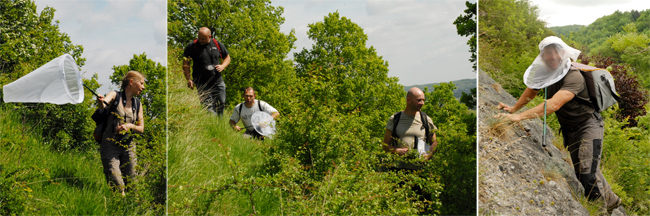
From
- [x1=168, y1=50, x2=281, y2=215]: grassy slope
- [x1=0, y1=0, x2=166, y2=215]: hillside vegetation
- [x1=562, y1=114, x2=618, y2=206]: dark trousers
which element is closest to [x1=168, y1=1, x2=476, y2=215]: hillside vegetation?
[x1=168, y1=50, x2=281, y2=215]: grassy slope

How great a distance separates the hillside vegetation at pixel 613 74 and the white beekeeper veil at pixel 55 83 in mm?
3709

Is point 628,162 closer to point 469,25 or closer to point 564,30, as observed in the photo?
point 564,30

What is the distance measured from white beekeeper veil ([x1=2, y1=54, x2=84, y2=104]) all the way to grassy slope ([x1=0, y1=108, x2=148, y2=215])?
34 cm

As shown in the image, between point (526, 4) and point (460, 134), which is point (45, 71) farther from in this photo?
point (526, 4)

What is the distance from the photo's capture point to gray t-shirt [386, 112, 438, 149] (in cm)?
444

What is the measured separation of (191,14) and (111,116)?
104 centimetres

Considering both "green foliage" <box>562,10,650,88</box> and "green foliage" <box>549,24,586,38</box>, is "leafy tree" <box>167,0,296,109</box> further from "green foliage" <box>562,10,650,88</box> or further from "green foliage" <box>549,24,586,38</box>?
"green foliage" <box>562,10,650,88</box>

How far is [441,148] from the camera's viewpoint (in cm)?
469

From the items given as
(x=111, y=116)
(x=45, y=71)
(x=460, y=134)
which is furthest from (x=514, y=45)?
(x=45, y=71)

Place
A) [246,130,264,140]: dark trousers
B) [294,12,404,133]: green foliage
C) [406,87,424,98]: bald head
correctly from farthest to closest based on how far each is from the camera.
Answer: [406,87,424,98]: bald head, [294,12,404,133]: green foliage, [246,130,264,140]: dark trousers

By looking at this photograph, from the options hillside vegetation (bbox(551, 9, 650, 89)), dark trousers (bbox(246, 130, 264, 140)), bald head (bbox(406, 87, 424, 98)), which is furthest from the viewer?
hillside vegetation (bbox(551, 9, 650, 89))

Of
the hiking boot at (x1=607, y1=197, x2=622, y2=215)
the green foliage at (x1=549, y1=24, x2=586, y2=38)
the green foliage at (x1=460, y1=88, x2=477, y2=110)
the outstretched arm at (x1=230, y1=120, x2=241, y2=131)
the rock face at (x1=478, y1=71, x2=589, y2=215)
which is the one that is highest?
the green foliage at (x1=549, y1=24, x2=586, y2=38)

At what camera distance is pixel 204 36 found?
3.80m

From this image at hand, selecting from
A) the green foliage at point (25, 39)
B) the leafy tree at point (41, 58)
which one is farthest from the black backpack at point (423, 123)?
the green foliage at point (25, 39)
